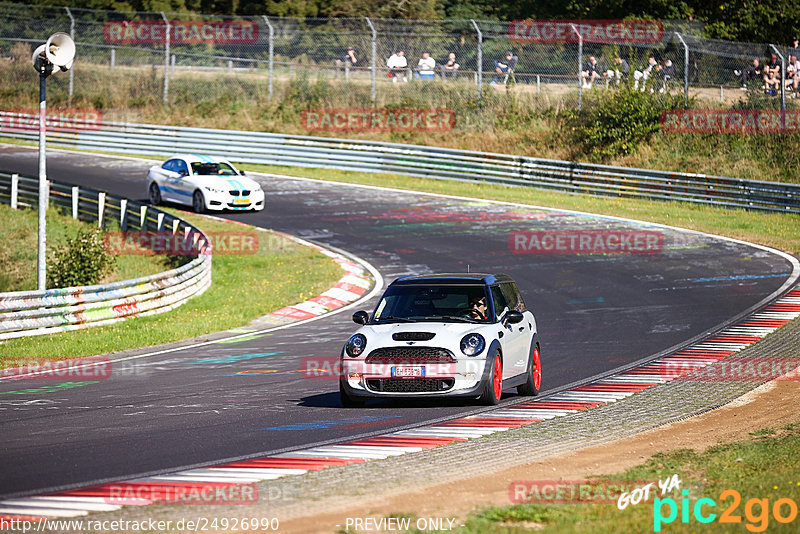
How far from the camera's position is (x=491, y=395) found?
11320mm

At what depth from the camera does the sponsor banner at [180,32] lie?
41000 mm

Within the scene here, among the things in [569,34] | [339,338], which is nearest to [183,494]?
[339,338]

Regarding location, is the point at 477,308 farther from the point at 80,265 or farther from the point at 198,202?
the point at 198,202

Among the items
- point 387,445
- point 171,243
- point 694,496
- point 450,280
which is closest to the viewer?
point 694,496

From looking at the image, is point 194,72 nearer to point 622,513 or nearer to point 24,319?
point 24,319

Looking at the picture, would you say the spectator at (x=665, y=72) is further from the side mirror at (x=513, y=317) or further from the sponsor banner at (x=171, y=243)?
the side mirror at (x=513, y=317)

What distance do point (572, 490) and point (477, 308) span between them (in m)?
4.64

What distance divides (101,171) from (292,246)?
13673 mm

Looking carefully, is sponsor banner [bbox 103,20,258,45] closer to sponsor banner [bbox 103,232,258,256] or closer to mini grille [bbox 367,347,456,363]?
sponsor banner [bbox 103,232,258,256]

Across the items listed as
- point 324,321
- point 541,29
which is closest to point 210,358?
point 324,321

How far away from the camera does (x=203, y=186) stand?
2997 cm

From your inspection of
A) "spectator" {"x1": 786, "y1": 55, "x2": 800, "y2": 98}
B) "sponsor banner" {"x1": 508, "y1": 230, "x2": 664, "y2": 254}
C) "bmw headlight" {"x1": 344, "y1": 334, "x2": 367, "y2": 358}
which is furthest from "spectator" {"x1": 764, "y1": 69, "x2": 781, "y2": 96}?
"bmw headlight" {"x1": 344, "y1": 334, "x2": 367, "y2": 358}

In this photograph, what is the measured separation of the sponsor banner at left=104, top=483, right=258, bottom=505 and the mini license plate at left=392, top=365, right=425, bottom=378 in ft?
11.6

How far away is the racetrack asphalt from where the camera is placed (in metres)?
9.43
